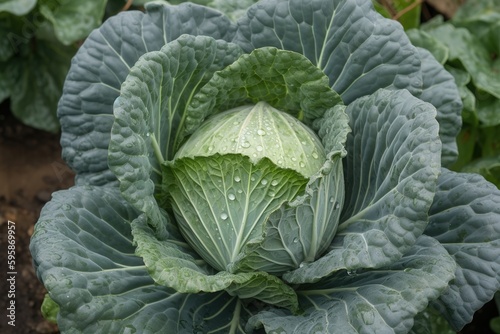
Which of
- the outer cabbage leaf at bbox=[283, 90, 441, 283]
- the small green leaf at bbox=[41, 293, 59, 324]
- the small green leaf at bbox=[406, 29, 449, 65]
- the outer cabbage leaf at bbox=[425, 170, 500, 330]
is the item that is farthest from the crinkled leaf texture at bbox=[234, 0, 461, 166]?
the small green leaf at bbox=[41, 293, 59, 324]

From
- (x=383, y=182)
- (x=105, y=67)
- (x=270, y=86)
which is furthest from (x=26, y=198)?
(x=383, y=182)

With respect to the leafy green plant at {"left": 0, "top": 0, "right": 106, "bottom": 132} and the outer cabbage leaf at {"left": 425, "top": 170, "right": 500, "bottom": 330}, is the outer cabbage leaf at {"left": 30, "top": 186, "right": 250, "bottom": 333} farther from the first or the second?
the leafy green plant at {"left": 0, "top": 0, "right": 106, "bottom": 132}

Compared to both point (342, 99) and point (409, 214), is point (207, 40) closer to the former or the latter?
point (342, 99)

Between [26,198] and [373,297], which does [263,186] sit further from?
[26,198]

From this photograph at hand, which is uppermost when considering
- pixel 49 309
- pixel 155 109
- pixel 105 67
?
pixel 105 67

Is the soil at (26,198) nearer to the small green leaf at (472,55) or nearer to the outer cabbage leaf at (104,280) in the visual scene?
the outer cabbage leaf at (104,280)

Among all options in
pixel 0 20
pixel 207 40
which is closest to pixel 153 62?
pixel 207 40
